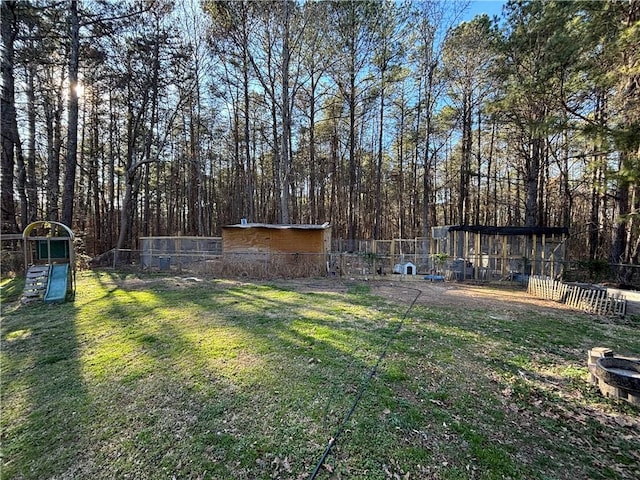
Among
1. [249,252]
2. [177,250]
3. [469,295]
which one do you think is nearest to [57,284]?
[177,250]

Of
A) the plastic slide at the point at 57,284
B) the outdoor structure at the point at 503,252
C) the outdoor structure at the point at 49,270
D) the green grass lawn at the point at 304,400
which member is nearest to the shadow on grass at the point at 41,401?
the green grass lawn at the point at 304,400

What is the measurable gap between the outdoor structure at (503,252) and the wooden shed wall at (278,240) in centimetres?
587

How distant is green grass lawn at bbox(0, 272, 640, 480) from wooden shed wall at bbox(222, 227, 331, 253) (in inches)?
298

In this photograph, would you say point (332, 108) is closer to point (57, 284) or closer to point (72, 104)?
point (72, 104)

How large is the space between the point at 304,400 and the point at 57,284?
8487 millimetres

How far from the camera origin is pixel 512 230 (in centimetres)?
1159

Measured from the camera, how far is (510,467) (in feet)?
7.20

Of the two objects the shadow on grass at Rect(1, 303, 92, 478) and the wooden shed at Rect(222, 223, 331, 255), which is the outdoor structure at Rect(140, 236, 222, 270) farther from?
the shadow on grass at Rect(1, 303, 92, 478)

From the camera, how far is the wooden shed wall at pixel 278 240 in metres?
13.4

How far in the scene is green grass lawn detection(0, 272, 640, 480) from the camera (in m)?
2.25

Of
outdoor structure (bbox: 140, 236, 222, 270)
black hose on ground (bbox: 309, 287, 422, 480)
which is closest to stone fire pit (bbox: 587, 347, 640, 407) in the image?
black hose on ground (bbox: 309, 287, 422, 480)

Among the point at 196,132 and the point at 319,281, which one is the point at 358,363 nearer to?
the point at 319,281

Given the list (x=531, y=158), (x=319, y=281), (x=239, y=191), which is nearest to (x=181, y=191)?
(x=239, y=191)

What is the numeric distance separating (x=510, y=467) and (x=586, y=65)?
1090 centimetres
